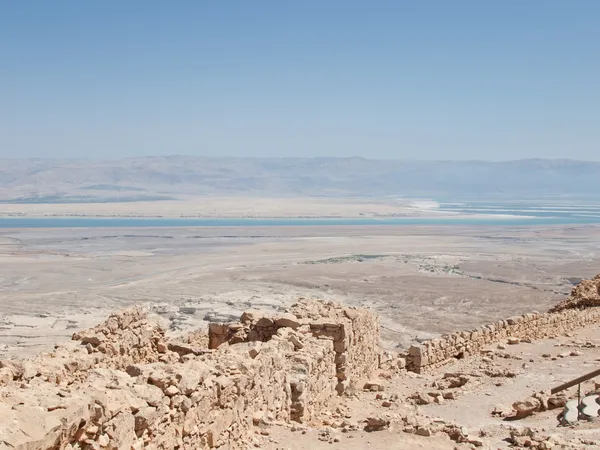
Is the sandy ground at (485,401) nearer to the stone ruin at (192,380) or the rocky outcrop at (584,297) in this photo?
the stone ruin at (192,380)

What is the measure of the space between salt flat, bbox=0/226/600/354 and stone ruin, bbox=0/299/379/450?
36.4 ft

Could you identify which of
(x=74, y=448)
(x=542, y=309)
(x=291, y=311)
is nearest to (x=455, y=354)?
(x=291, y=311)

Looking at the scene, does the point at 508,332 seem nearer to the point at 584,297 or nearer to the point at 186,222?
the point at 584,297

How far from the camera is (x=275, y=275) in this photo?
1379 inches

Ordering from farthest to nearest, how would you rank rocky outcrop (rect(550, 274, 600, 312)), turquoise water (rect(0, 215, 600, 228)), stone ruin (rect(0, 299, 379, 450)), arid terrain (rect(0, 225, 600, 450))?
turquoise water (rect(0, 215, 600, 228))
rocky outcrop (rect(550, 274, 600, 312))
arid terrain (rect(0, 225, 600, 450))
stone ruin (rect(0, 299, 379, 450))

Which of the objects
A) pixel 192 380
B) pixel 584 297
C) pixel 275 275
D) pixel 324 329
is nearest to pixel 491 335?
pixel 584 297

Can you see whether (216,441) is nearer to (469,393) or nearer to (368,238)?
(469,393)

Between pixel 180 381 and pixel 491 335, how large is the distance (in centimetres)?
987

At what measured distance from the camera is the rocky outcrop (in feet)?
57.7

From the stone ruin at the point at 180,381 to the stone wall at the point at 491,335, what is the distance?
1689 millimetres

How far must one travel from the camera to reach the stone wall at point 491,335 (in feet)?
41.0

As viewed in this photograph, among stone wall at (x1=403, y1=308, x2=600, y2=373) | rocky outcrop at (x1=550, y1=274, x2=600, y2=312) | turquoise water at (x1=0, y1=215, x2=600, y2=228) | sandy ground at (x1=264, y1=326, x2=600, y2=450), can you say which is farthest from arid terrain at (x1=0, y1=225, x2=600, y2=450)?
turquoise water at (x1=0, y1=215, x2=600, y2=228)

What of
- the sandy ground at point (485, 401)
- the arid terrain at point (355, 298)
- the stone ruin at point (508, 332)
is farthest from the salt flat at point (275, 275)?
the sandy ground at point (485, 401)

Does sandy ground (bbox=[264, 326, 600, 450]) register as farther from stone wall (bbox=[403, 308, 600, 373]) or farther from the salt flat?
the salt flat
